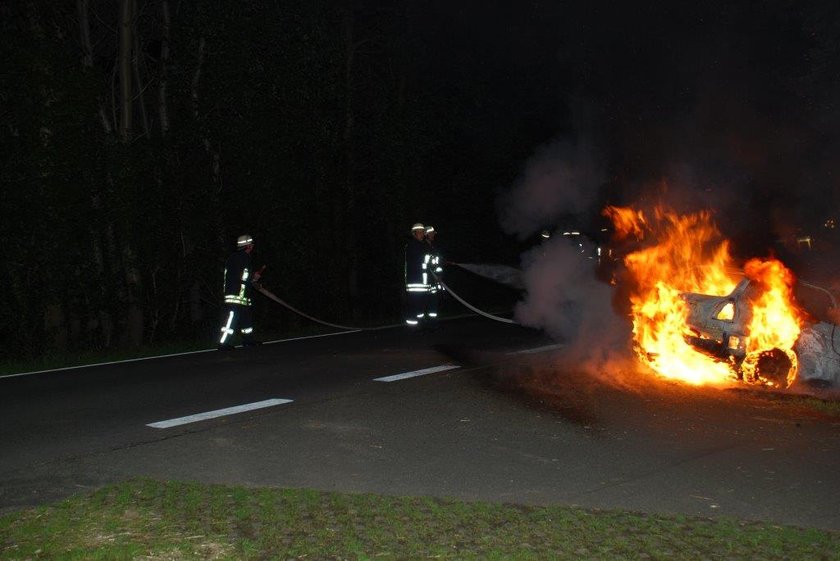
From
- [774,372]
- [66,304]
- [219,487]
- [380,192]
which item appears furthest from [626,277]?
[380,192]

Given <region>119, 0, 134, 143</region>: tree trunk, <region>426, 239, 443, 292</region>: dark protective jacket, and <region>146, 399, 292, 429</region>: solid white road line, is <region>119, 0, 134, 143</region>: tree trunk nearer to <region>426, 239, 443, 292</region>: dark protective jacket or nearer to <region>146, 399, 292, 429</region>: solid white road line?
<region>426, 239, 443, 292</region>: dark protective jacket

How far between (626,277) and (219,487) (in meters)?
7.16

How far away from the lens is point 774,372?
33.7ft

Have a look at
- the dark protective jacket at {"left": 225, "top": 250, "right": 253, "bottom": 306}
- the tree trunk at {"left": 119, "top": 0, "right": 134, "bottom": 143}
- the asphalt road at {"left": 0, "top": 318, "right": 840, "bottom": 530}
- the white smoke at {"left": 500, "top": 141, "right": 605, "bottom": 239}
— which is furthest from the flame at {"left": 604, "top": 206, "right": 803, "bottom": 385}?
the tree trunk at {"left": 119, "top": 0, "right": 134, "bottom": 143}

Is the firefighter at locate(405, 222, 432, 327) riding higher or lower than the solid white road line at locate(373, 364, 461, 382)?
higher

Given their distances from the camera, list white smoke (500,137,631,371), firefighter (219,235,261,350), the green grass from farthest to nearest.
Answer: firefighter (219,235,261,350) → white smoke (500,137,631,371) → the green grass

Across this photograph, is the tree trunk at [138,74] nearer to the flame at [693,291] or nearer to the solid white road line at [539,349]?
the solid white road line at [539,349]

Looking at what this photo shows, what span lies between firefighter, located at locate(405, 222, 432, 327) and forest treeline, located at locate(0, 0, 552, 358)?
5282 mm

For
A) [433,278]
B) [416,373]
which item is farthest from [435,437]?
[433,278]

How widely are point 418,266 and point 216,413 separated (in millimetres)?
7924

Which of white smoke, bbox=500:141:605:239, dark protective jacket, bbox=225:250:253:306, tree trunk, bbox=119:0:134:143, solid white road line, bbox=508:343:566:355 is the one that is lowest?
solid white road line, bbox=508:343:566:355

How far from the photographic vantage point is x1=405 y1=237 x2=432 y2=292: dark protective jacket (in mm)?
16422

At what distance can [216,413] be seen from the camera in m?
8.98

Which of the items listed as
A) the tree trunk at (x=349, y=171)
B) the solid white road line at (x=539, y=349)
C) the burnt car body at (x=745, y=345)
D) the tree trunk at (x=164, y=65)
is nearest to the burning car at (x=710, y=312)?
the burnt car body at (x=745, y=345)
